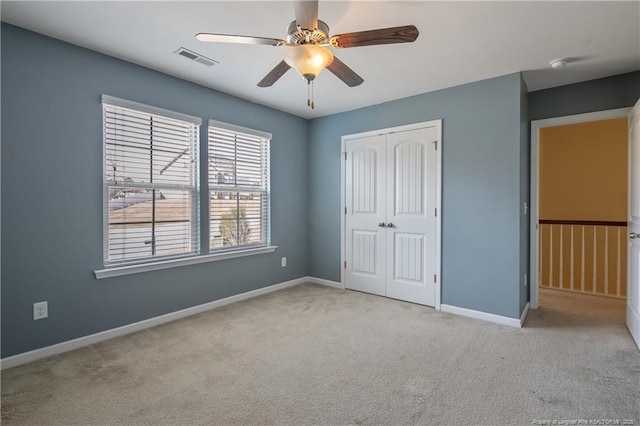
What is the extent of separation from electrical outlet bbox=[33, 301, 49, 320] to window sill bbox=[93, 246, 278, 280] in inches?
14.9

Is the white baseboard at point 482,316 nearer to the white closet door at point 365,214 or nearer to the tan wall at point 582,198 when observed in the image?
the white closet door at point 365,214

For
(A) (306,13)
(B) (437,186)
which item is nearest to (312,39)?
(A) (306,13)

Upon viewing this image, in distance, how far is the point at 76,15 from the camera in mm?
2168

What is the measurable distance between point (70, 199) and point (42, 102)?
742mm

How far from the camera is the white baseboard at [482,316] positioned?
306cm

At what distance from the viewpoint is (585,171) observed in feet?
15.7

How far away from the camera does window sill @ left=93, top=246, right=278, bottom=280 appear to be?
273 centimetres

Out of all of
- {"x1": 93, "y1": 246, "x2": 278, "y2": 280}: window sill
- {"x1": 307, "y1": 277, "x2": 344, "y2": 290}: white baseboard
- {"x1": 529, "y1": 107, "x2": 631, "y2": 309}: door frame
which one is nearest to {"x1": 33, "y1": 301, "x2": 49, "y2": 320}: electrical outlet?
{"x1": 93, "y1": 246, "x2": 278, "y2": 280}: window sill

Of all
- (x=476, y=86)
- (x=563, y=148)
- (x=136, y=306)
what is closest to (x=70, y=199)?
(x=136, y=306)

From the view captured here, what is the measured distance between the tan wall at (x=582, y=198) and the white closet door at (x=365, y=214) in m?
2.36

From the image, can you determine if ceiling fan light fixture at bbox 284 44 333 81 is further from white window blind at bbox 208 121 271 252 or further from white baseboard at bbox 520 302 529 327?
white baseboard at bbox 520 302 529 327

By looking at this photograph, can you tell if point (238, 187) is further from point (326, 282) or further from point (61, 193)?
point (326, 282)

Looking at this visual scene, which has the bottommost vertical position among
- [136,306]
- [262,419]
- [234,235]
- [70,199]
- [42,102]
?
[262,419]

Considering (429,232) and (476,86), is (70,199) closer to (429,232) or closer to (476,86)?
(429,232)
